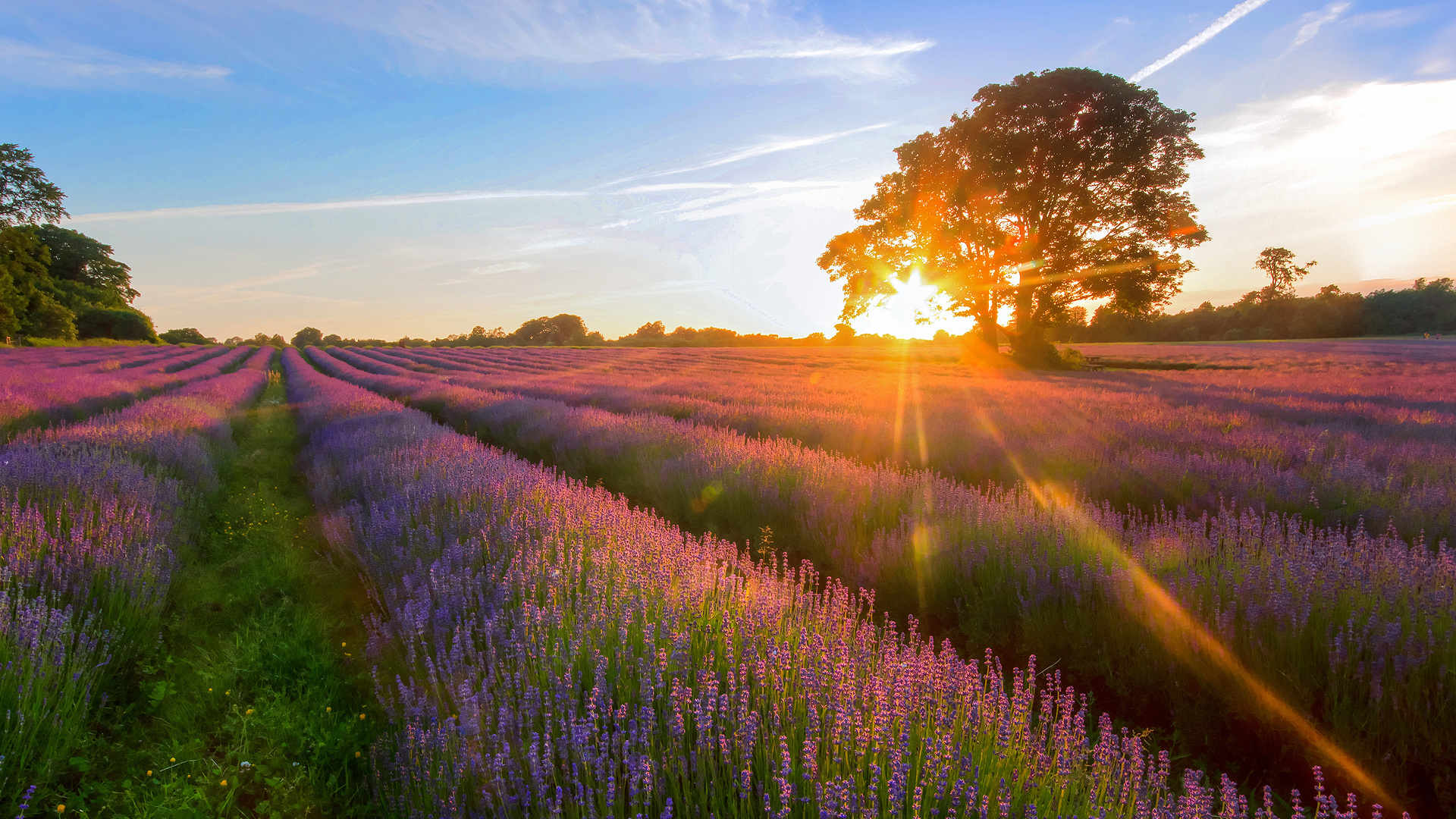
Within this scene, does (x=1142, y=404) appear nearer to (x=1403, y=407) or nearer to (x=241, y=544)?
(x=1403, y=407)

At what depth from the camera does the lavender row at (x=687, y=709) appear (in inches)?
53.8

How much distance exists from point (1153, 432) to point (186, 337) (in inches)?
3711

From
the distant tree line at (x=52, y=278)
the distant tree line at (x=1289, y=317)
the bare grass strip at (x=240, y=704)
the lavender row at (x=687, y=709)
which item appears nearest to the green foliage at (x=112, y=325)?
the distant tree line at (x=52, y=278)

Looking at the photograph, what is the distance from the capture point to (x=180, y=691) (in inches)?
100

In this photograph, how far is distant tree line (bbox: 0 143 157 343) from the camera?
2867 cm

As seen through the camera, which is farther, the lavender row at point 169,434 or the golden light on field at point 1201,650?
the lavender row at point 169,434

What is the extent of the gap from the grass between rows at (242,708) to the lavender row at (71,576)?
0.41 feet

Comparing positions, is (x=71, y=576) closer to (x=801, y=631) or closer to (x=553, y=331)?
(x=801, y=631)

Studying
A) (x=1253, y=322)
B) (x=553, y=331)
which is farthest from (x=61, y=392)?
(x=1253, y=322)

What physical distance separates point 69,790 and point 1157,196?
25.3 m

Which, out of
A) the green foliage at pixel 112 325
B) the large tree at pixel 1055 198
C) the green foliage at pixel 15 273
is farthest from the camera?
the green foliage at pixel 112 325

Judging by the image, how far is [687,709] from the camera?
1668 mm

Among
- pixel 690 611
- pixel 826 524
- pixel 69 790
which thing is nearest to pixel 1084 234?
pixel 826 524

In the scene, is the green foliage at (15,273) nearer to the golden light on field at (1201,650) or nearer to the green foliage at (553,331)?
the golden light on field at (1201,650)
